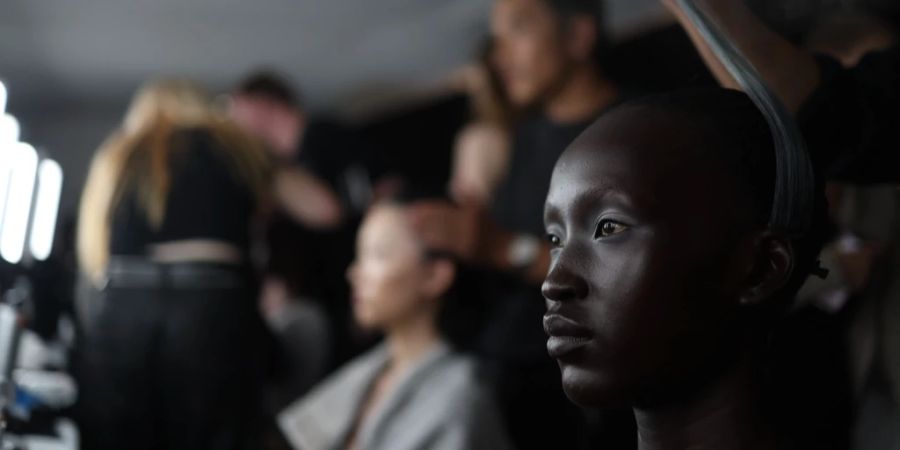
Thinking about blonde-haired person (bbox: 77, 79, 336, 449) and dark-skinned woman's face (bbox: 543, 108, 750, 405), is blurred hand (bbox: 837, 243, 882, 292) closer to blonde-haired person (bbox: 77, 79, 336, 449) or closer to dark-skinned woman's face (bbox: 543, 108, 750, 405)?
dark-skinned woman's face (bbox: 543, 108, 750, 405)

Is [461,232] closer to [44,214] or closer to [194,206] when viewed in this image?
[194,206]

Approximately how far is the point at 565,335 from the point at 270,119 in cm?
155

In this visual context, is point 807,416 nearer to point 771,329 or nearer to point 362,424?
point 771,329

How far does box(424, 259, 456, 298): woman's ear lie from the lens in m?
1.54

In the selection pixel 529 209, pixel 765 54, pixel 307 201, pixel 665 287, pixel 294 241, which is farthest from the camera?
pixel 294 241

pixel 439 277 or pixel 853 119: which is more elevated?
pixel 853 119

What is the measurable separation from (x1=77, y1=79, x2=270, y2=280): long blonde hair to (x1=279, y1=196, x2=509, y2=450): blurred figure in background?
263 millimetres

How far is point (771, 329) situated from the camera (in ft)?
2.45

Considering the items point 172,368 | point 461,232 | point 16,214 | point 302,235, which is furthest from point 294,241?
point 16,214

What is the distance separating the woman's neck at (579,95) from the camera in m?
1.09

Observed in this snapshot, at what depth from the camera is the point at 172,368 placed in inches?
60.2

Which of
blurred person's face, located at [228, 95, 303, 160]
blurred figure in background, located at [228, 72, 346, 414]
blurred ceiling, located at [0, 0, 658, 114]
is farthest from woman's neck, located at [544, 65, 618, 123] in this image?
blurred person's face, located at [228, 95, 303, 160]

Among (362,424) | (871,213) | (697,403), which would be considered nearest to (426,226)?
(362,424)

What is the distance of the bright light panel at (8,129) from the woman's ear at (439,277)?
626 mm
